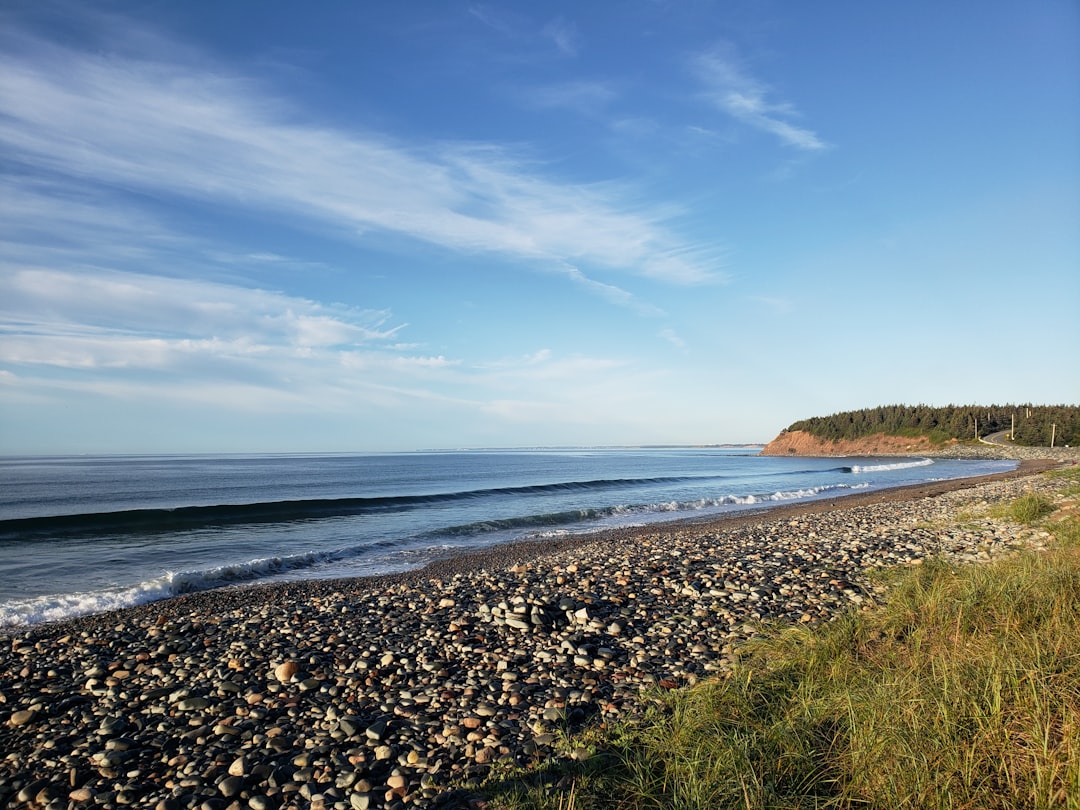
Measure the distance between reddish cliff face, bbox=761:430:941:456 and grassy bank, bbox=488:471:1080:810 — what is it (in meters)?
111

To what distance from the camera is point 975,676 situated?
5.29m

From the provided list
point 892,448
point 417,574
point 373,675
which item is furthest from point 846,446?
point 373,675

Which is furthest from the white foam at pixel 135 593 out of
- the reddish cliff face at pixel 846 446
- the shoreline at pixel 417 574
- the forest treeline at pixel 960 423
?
the reddish cliff face at pixel 846 446

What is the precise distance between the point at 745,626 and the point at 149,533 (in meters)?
27.3

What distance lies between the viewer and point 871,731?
15.5ft

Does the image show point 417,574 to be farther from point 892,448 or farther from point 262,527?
point 892,448

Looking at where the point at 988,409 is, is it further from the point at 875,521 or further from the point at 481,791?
the point at 481,791

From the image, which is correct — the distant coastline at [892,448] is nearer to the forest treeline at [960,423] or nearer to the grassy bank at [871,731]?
the forest treeline at [960,423]

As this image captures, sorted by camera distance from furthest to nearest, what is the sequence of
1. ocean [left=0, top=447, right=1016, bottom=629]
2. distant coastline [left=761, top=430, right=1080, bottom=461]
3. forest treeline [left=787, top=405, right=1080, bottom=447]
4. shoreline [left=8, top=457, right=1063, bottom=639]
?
forest treeline [left=787, top=405, right=1080, bottom=447] < distant coastline [left=761, top=430, right=1080, bottom=461] < ocean [left=0, top=447, right=1016, bottom=629] < shoreline [left=8, top=457, right=1063, bottom=639]

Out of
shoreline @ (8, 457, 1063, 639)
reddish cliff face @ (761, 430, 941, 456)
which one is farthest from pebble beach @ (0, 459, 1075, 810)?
reddish cliff face @ (761, 430, 941, 456)

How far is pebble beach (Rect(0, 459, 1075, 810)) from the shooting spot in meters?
5.38

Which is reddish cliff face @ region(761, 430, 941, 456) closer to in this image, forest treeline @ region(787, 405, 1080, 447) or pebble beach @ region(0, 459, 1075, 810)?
forest treeline @ region(787, 405, 1080, 447)

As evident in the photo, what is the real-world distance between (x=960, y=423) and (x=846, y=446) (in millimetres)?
20410

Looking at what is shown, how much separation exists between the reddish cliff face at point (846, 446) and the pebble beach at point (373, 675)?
105m
